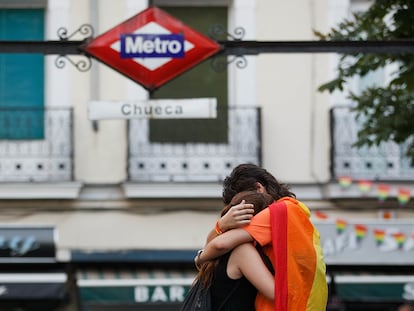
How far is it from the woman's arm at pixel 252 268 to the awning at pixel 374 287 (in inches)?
422

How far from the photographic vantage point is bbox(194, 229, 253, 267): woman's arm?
4.43 meters

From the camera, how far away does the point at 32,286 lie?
1499 cm

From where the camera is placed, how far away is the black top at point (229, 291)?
14.6 ft

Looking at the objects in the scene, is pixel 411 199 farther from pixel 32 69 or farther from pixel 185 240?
pixel 32 69

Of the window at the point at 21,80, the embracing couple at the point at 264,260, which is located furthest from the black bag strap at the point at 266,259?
the window at the point at 21,80

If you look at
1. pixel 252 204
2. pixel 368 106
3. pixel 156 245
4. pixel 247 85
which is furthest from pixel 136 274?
pixel 252 204

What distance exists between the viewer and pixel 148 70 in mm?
7711

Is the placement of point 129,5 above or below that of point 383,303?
above

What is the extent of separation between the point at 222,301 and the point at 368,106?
8070 millimetres

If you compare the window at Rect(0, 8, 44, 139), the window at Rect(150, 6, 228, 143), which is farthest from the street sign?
the window at Rect(0, 8, 44, 139)

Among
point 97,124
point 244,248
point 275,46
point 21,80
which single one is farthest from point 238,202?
point 21,80

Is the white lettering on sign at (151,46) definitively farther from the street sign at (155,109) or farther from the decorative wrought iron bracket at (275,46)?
the street sign at (155,109)

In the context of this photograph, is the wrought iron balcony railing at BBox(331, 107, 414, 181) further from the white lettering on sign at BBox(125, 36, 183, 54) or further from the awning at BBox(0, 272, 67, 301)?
the white lettering on sign at BBox(125, 36, 183, 54)

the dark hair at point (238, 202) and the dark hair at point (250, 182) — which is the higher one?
the dark hair at point (250, 182)
